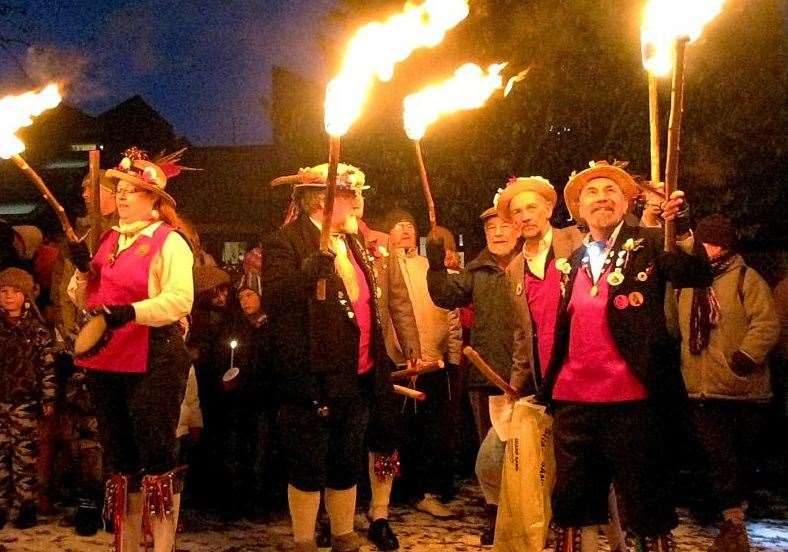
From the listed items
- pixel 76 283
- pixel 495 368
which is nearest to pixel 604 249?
pixel 495 368

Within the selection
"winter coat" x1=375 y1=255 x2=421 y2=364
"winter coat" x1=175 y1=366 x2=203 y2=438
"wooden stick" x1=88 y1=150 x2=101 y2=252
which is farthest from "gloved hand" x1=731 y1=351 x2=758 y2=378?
"wooden stick" x1=88 y1=150 x2=101 y2=252

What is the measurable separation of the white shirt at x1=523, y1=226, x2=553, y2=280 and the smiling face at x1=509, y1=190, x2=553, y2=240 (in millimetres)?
43

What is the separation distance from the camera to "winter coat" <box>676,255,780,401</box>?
6012mm

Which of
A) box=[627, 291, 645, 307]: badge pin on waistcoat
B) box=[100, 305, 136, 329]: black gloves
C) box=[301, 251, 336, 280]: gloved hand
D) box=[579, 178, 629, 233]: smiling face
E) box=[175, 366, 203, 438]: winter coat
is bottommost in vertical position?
box=[175, 366, 203, 438]: winter coat

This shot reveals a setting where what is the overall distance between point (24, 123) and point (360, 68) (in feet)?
6.90

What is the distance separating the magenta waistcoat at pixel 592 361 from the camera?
384 centimetres

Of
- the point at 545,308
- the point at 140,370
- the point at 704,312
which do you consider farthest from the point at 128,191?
the point at 704,312

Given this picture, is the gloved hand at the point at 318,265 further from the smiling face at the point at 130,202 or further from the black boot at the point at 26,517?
the black boot at the point at 26,517

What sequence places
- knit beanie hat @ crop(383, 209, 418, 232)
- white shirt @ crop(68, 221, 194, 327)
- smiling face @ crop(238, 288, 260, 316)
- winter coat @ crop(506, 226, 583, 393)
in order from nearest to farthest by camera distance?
1. white shirt @ crop(68, 221, 194, 327)
2. winter coat @ crop(506, 226, 583, 393)
3. smiling face @ crop(238, 288, 260, 316)
4. knit beanie hat @ crop(383, 209, 418, 232)

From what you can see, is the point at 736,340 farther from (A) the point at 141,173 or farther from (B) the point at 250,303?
(A) the point at 141,173

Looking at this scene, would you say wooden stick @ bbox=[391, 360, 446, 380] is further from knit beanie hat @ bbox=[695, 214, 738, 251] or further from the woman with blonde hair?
knit beanie hat @ bbox=[695, 214, 738, 251]

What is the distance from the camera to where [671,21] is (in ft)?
11.5

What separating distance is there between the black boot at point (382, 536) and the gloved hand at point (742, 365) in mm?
2849

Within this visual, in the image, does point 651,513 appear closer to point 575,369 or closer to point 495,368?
point 575,369
